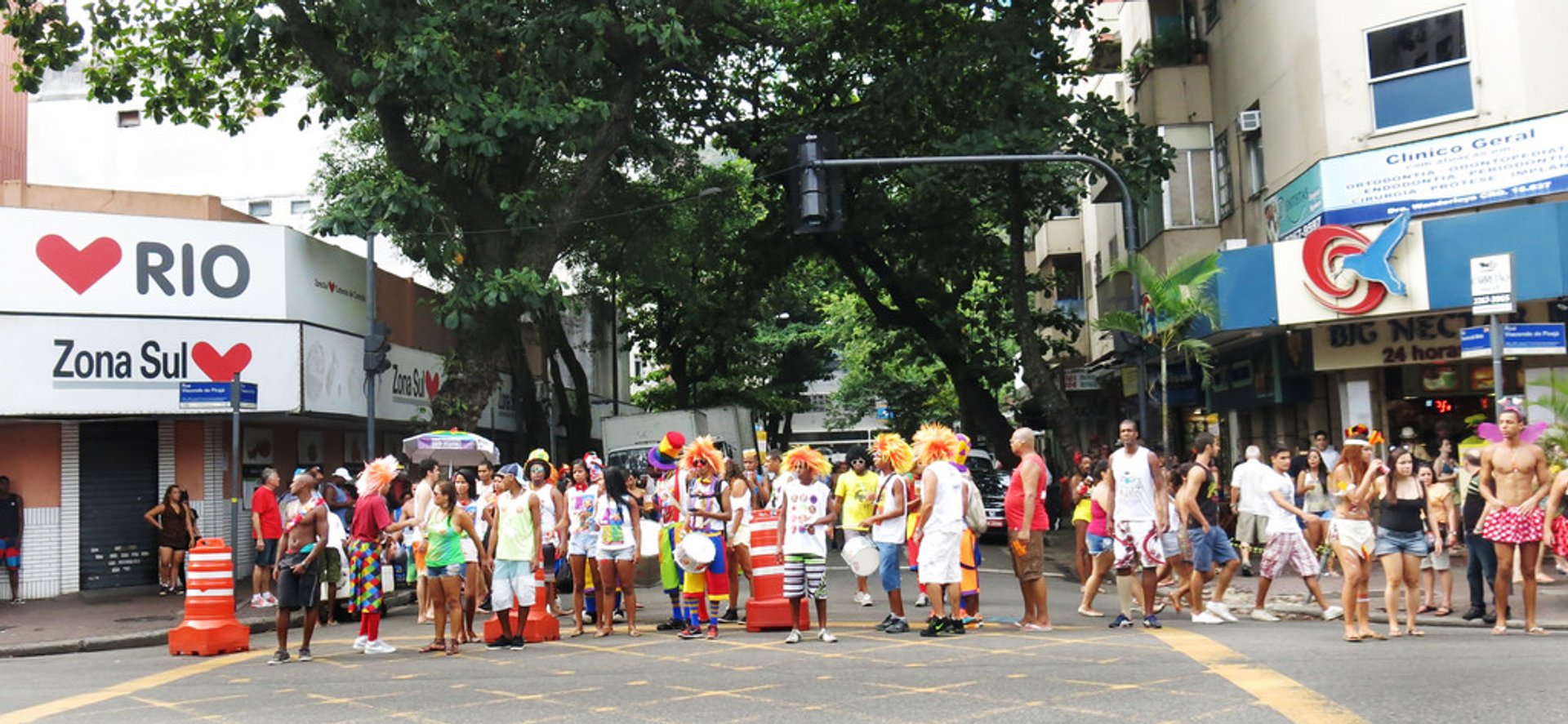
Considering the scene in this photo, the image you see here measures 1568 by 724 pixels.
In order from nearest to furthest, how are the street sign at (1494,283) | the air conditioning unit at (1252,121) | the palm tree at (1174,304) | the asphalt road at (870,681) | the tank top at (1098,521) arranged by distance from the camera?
the asphalt road at (870,681) < the tank top at (1098,521) < the street sign at (1494,283) < the palm tree at (1174,304) < the air conditioning unit at (1252,121)

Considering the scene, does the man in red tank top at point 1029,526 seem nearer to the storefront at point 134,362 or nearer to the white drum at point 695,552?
the white drum at point 695,552

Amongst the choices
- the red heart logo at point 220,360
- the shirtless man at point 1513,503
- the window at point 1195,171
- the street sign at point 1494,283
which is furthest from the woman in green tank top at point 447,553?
the window at point 1195,171

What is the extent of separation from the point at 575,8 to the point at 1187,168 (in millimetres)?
11678

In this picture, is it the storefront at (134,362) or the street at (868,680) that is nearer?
the street at (868,680)

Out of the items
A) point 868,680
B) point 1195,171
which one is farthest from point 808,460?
point 1195,171

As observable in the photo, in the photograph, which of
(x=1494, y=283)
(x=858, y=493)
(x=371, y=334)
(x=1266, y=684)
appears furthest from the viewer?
Answer: (x=371, y=334)

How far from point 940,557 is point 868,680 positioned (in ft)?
8.49

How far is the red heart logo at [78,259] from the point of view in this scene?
19950 mm

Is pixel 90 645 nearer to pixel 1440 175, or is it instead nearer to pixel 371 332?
pixel 371 332

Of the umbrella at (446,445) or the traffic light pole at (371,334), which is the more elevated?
the traffic light pole at (371,334)

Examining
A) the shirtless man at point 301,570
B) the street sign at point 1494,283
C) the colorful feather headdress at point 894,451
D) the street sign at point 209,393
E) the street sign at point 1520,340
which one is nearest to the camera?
the shirtless man at point 301,570

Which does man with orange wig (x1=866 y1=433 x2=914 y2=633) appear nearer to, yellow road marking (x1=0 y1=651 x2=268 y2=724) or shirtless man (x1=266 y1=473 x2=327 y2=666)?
shirtless man (x1=266 y1=473 x2=327 y2=666)

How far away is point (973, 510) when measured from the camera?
13.8m

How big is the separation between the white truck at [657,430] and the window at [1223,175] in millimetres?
10580
